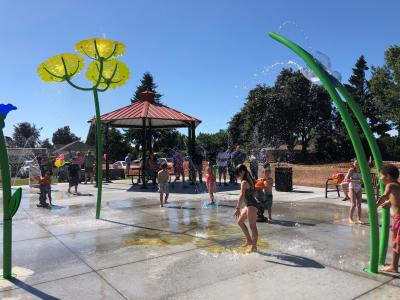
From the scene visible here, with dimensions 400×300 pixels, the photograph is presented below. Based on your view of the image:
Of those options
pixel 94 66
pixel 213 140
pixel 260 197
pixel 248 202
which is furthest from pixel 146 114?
pixel 213 140

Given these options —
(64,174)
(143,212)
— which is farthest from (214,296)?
(64,174)

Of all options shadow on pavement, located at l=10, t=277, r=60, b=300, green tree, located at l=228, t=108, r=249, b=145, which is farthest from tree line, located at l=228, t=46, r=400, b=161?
shadow on pavement, located at l=10, t=277, r=60, b=300

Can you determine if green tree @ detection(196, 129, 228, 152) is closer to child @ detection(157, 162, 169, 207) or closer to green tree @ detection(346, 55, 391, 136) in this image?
green tree @ detection(346, 55, 391, 136)

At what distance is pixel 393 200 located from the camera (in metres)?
4.78

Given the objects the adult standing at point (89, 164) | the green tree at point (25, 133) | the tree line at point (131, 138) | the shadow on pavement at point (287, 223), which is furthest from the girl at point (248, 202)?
the green tree at point (25, 133)

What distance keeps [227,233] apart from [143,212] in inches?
132

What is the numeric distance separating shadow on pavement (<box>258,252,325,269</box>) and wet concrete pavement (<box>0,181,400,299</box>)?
14 millimetres

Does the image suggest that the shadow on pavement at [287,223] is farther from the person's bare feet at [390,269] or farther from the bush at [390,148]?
the bush at [390,148]

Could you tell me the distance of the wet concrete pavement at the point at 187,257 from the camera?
446cm

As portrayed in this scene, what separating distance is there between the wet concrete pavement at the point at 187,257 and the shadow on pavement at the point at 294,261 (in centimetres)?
1

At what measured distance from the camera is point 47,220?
30.0ft

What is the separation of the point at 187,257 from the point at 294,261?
153cm

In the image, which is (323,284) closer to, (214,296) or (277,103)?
(214,296)

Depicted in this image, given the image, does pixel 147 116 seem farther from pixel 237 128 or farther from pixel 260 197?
pixel 237 128
